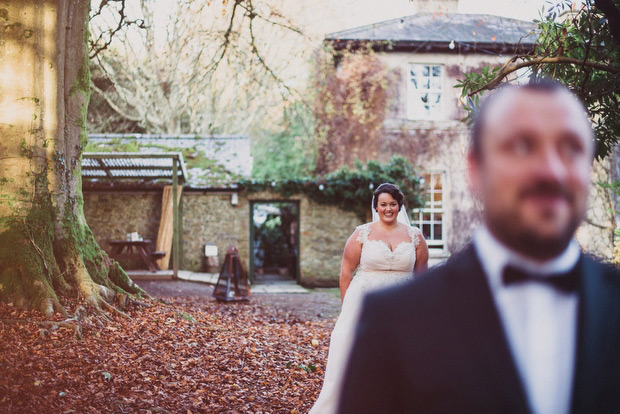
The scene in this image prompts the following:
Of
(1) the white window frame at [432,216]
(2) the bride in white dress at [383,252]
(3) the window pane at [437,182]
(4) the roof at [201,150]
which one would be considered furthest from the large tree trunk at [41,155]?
(3) the window pane at [437,182]

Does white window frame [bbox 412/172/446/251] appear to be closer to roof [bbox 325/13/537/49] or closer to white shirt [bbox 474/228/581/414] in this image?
roof [bbox 325/13/537/49]

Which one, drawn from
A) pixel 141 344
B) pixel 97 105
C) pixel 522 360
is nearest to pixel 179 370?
pixel 141 344

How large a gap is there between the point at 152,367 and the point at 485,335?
564cm

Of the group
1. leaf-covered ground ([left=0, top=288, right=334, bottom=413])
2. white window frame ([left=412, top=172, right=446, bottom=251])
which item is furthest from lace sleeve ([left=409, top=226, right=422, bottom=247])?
white window frame ([left=412, top=172, right=446, bottom=251])

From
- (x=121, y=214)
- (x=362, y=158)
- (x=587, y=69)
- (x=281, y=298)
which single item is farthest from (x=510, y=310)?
(x=362, y=158)

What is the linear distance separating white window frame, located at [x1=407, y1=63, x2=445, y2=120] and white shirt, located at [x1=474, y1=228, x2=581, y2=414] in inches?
737

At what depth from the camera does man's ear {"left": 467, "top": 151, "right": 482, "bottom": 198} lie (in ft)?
2.80

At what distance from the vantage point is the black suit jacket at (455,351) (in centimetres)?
83

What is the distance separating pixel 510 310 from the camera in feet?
2.78

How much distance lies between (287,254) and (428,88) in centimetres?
830

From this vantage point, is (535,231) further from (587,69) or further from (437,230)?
(437,230)

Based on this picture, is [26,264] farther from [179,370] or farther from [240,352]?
[240,352]

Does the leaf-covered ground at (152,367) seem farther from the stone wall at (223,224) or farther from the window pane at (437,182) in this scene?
the window pane at (437,182)

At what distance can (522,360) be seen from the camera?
0.84 m
